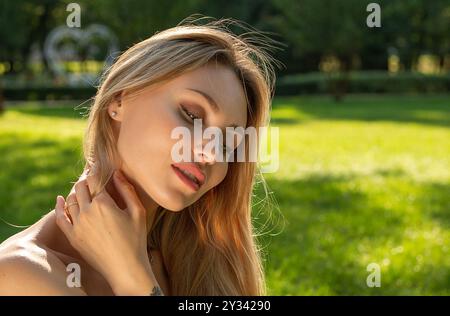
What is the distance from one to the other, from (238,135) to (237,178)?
0.75 feet

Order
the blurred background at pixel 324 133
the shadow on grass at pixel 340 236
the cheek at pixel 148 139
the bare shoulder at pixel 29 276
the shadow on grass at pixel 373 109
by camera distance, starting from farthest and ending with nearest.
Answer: the shadow on grass at pixel 373 109
the blurred background at pixel 324 133
the shadow on grass at pixel 340 236
the cheek at pixel 148 139
the bare shoulder at pixel 29 276

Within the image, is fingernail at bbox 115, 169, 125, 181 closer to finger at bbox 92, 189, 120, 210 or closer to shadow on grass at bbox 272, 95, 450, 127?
finger at bbox 92, 189, 120, 210

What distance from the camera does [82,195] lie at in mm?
1752

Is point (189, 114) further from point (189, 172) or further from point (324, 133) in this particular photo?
point (324, 133)

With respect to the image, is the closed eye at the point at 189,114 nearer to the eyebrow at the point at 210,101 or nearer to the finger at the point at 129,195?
the eyebrow at the point at 210,101

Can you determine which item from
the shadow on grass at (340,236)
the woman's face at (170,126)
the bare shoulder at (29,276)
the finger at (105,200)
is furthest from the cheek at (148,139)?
the shadow on grass at (340,236)

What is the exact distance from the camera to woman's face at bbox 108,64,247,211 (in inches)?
68.3

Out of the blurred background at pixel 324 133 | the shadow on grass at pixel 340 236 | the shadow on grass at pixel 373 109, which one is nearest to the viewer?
the shadow on grass at pixel 340 236

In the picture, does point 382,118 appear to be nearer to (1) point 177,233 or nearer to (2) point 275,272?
(2) point 275,272

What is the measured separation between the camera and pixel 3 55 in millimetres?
41344

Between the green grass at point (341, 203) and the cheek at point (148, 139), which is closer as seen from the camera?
the cheek at point (148, 139)

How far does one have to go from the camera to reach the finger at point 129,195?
1.76 metres

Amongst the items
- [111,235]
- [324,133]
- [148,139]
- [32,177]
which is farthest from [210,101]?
[324,133]
